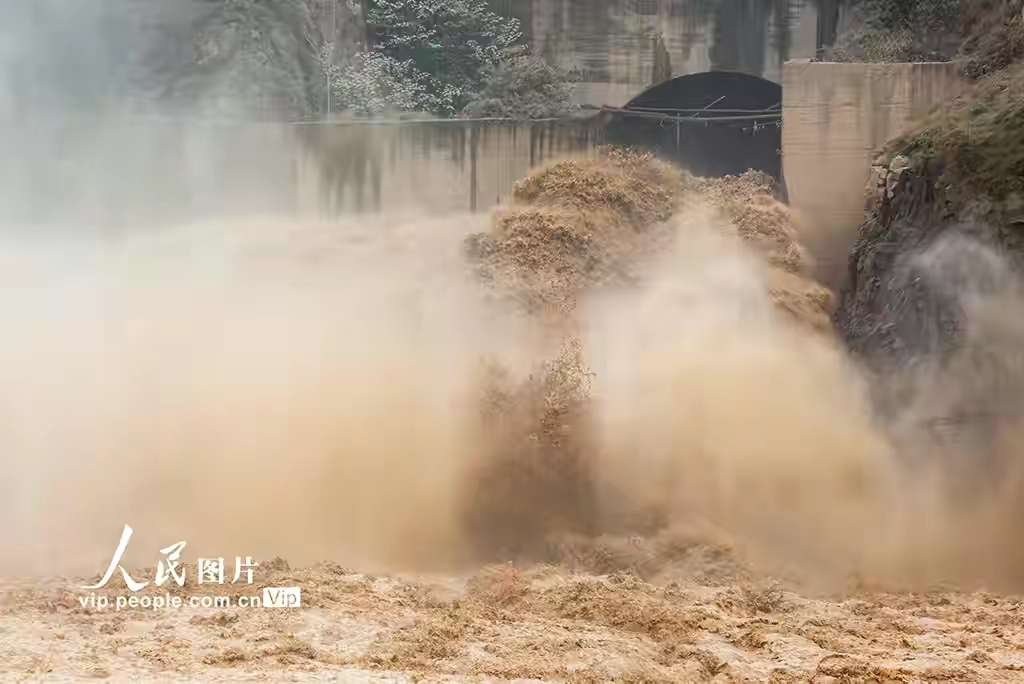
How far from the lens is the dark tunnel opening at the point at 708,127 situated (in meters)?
19.0

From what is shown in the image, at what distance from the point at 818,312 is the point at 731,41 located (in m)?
6.25

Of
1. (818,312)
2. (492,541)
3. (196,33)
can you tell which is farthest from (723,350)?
(196,33)

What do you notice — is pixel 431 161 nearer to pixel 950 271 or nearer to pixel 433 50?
pixel 433 50

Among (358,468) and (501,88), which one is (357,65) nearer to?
(501,88)

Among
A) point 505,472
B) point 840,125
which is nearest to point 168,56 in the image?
point 505,472

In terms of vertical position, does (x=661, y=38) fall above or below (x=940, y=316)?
above

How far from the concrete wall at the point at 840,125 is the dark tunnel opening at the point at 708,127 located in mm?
608

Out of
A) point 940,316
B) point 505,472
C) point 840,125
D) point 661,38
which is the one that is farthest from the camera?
point 661,38

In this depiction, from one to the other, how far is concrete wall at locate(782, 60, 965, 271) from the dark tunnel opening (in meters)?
0.61

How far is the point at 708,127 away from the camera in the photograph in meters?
19.5

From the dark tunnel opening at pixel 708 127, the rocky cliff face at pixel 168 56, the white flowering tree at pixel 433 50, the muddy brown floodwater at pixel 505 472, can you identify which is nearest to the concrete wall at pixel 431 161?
the dark tunnel opening at pixel 708 127

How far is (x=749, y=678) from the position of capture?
34.6ft

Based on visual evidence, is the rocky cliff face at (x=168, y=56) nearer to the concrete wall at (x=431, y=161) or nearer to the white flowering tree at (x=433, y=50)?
the white flowering tree at (x=433, y=50)

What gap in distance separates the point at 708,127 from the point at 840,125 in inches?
103
